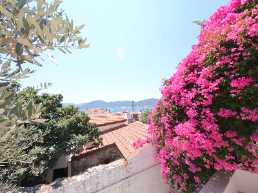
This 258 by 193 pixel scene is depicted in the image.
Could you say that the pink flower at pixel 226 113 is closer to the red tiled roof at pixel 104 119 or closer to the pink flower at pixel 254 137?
the pink flower at pixel 254 137

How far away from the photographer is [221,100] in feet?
19.5

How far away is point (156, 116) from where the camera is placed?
8805 millimetres

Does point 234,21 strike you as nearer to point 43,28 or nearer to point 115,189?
point 43,28

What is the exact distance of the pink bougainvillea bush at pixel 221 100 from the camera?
5.54 metres

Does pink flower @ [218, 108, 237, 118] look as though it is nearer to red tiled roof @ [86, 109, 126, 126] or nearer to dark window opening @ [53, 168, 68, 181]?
dark window opening @ [53, 168, 68, 181]

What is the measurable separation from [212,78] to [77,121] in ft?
35.4

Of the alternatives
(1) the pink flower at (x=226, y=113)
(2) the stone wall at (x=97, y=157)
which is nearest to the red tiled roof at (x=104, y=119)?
(2) the stone wall at (x=97, y=157)

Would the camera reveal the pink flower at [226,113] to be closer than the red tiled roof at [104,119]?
Yes

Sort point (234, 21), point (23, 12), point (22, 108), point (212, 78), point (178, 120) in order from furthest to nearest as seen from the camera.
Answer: point (178, 120) < point (234, 21) < point (212, 78) < point (22, 108) < point (23, 12)

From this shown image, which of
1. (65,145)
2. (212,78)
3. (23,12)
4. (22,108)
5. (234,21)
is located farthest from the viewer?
(65,145)

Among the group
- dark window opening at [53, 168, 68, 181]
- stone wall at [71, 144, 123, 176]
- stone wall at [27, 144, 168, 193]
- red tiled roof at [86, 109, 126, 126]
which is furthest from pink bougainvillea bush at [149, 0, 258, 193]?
red tiled roof at [86, 109, 126, 126]

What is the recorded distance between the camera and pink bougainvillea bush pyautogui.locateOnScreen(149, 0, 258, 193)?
18.2 ft

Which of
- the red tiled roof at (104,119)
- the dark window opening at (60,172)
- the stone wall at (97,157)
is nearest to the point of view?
the stone wall at (97,157)

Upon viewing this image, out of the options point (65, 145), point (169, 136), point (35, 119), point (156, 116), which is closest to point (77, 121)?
point (65, 145)
